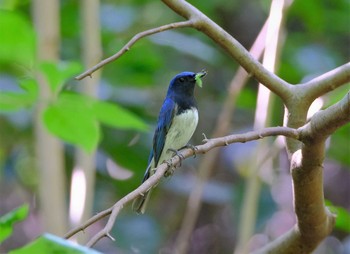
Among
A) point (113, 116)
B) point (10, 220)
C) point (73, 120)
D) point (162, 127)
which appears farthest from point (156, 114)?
point (10, 220)

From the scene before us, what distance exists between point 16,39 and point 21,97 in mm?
126

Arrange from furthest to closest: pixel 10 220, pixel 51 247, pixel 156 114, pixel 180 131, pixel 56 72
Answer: pixel 156 114 < pixel 180 131 < pixel 56 72 < pixel 10 220 < pixel 51 247

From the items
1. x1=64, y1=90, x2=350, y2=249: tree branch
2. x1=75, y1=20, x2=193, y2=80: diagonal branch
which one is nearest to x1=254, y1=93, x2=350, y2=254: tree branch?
x1=64, y1=90, x2=350, y2=249: tree branch

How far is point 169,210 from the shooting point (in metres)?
4.03

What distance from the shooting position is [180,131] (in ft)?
8.31

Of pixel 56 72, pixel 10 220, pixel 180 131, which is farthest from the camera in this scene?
pixel 180 131

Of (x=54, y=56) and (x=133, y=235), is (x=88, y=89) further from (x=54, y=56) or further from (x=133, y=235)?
(x=133, y=235)

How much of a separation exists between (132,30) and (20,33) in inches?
59.4

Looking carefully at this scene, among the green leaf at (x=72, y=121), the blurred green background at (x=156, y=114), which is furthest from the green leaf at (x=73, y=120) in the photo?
the blurred green background at (x=156, y=114)

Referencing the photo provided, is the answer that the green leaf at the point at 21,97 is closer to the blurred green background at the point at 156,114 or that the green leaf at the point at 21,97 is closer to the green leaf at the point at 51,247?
the blurred green background at the point at 156,114

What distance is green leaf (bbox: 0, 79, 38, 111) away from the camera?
1.58 metres

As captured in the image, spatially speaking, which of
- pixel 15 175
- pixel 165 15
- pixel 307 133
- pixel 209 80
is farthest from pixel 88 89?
pixel 209 80

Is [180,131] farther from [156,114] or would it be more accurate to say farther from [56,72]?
[56,72]

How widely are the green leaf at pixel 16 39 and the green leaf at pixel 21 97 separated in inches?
2.4
